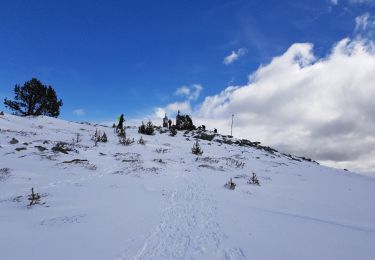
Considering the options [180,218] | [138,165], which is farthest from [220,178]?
[180,218]

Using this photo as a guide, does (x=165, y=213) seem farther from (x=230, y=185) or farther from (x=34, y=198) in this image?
(x=230, y=185)

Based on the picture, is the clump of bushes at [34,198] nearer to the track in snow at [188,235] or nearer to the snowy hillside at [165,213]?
the snowy hillside at [165,213]

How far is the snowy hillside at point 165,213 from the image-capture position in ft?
16.6

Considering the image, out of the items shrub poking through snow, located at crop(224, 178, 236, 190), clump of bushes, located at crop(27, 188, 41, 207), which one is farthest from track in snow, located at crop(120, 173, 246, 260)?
clump of bushes, located at crop(27, 188, 41, 207)

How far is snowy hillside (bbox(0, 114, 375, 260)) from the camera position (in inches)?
199

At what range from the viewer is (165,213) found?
276 inches

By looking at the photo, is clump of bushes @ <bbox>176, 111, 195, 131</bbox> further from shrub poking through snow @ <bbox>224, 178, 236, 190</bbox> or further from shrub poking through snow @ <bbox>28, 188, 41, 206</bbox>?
shrub poking through snow @ <bbox>28, 188, 41, 206</bbox>

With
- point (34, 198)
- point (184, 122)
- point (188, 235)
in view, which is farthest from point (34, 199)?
point (184, 122)

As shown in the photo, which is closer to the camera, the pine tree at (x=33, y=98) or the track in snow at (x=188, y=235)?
the track in snow at (x=188, y=235)

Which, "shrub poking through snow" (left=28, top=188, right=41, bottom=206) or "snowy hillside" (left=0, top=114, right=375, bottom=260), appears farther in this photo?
"shrub poking through snow" (left=28, top=188, right=41, bottom=206)

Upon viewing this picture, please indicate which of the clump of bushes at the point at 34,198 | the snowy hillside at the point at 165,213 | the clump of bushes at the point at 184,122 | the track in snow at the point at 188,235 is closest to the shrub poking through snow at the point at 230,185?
the snowy hillside at the point at 165,213

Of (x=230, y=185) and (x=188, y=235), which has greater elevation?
(x=230, y=185)

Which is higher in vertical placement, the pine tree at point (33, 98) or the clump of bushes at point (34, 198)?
the pine tree at point (33, 98)

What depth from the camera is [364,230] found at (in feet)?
21.0
